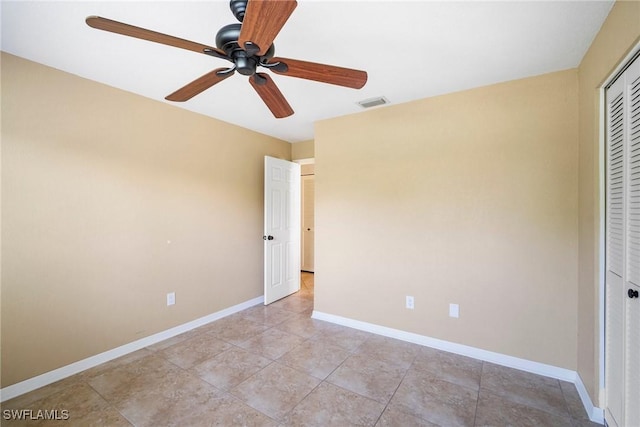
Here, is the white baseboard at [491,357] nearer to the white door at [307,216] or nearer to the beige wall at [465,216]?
the beige wall at [465,216]

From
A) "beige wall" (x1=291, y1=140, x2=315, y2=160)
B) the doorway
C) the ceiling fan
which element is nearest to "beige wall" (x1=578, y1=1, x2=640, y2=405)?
the ceiling fan

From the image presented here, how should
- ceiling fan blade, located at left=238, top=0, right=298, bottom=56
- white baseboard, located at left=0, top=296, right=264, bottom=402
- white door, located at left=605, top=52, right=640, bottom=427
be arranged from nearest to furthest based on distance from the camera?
ceiling fan blade, located at left=238, top=0, right=298, bottom=56 → white door, located at left=605, top=52, right=640, bottom=427 → white baseboard, located at left=0, top=296, right=264, bottom=402

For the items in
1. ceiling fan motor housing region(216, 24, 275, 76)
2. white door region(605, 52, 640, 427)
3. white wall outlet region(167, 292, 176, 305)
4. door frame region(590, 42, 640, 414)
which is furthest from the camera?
white wall outlet region(167, 292, 176, 305)

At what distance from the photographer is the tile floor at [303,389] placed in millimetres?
1715

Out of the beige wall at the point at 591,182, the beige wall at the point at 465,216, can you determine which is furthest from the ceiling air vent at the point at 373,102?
the beige wall at the point at 591,182

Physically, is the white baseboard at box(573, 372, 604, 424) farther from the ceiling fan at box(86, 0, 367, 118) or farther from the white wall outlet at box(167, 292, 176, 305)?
the white wall outlet at box(167, 292, 176, 305)

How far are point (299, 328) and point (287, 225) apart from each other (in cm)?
156

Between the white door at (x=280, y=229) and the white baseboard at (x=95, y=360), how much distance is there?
2.56 ft

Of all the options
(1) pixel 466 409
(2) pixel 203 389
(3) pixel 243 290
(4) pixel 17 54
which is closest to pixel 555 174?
(1) pixel 466 409

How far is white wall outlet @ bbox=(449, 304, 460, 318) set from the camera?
2.48 metres

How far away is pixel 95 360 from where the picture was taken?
90.0 inches

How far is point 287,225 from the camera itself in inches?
162

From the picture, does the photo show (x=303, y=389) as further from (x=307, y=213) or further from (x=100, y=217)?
(x=307, y=213)

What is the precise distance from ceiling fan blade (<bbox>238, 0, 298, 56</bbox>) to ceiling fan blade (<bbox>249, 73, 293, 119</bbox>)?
0.27m
